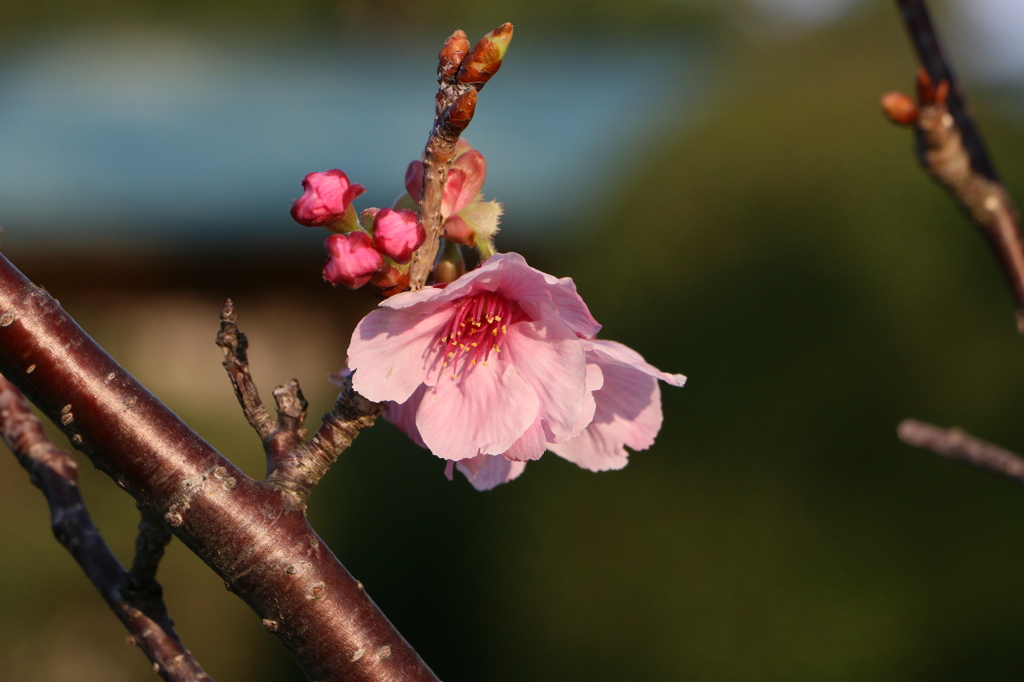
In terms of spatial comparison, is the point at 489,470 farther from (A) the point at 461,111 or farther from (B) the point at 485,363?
(A) the point at 461,111

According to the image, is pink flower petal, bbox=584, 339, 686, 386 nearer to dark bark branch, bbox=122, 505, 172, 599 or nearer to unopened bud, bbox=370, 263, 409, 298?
unopened bud, bbox=370, 263, 409, 298

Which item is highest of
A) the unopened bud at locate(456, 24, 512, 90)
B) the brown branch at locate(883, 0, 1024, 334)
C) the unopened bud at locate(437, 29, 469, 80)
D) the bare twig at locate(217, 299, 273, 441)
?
the unopened bud at locate(437, 29, 469, 80)

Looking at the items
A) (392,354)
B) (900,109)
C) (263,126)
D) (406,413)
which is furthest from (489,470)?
(263,126)

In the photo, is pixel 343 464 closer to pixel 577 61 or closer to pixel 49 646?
pixel 49 646

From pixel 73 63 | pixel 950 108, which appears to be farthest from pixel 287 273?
pixel 73 63

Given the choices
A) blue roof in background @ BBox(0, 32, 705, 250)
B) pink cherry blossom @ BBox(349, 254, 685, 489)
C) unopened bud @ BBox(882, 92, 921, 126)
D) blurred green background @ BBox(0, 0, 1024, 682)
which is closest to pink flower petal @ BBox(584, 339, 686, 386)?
pink cherry blossom @ BBox(349, 254, 685, 489)

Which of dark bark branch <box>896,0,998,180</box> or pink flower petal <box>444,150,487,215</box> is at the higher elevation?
pink flower petal <box>444,150,487,215</box>
